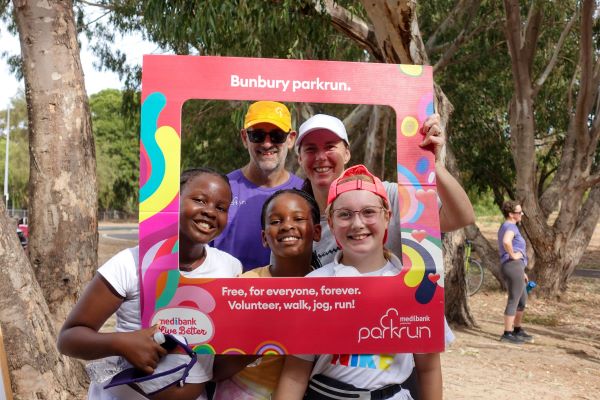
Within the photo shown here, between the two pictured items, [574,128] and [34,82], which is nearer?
[34,82]

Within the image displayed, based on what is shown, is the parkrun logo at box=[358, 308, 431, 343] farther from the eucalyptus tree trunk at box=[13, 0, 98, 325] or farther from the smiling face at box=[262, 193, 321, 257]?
the eucalyptus tree trunk at box=[13, 0, 98, 325]

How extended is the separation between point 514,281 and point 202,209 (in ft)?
20.9

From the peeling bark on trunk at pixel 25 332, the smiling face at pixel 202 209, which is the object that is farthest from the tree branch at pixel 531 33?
the smiling face at pixel 202 209

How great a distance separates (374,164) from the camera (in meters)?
10.1

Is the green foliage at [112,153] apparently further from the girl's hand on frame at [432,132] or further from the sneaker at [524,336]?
the girl's hand on frame at [432,132]

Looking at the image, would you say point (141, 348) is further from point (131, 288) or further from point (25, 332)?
point (25, 332)

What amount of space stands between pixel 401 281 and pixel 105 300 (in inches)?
31.5

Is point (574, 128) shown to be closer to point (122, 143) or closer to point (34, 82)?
point (34, 82)

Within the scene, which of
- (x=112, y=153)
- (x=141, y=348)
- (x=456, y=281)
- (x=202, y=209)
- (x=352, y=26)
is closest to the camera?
(x=141, y=348)

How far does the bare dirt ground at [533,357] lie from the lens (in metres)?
5.74

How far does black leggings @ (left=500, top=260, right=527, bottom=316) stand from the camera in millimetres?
7590

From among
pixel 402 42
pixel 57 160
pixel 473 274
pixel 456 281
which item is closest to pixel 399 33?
pixel 402 42

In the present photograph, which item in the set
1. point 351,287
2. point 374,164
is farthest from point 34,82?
point 374,164

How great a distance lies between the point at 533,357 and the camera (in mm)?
7039
